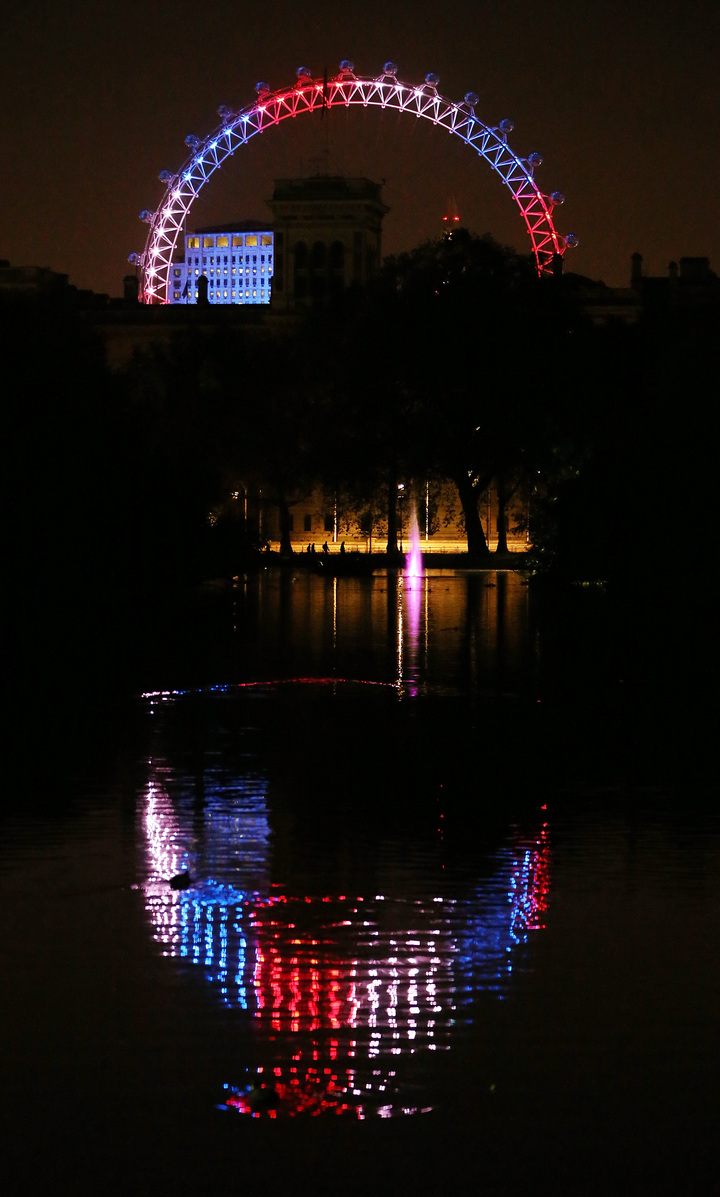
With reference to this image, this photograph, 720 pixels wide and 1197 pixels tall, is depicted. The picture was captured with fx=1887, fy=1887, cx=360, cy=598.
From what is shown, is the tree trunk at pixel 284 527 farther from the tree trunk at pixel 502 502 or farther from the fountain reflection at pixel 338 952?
the fountain reflection at pixel 338 952

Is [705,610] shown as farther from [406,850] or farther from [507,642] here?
[406,850]

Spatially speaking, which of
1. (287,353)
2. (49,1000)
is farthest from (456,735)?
(287,353)

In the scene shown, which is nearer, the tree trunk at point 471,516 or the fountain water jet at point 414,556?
the fountain water jet at point 414,556

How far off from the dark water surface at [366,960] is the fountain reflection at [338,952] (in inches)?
1.0

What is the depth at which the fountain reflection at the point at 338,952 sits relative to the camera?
8547 mm

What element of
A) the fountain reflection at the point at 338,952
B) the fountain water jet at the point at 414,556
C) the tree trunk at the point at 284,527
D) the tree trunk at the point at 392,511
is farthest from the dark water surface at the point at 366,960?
the tree trunk at the point at 284,527

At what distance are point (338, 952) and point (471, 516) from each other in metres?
78.9

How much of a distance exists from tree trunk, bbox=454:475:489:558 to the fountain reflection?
73.5 m

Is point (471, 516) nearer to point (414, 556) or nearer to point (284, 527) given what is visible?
point (414, 556)

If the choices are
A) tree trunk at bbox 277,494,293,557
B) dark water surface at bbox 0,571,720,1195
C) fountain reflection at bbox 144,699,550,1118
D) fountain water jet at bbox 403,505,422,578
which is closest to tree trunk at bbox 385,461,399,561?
fountain water jet at bbox 403,505,422,578

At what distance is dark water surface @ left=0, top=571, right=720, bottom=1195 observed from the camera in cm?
767

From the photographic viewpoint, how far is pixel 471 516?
292 feet

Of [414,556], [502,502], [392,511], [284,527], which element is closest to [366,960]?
[392,511]

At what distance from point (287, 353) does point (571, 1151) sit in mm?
97386
